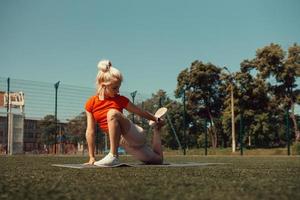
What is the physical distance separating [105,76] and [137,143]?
2.78 ft

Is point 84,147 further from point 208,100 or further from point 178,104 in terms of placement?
point 208,100

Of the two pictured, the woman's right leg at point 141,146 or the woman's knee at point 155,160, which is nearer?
the woman's right leg at point 141,146

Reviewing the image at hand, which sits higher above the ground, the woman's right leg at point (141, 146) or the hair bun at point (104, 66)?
the hair bun at point (104, 66)

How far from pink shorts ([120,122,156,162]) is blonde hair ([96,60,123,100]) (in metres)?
0.49

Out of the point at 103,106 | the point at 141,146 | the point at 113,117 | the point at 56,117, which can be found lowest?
the point at 141,146

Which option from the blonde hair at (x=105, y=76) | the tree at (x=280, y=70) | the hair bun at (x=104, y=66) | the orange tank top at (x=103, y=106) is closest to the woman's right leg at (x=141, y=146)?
the orange tank top at (x=103, y=106)

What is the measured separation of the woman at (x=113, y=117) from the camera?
4105 mm

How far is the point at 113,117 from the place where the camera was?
13.4 ft

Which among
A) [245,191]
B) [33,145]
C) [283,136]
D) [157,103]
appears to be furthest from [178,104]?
[245,191]

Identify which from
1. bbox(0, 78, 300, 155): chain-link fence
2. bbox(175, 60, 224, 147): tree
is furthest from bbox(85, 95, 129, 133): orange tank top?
bbox(175, 60, 224, 147): tree

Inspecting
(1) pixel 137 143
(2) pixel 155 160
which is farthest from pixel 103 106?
(2) pixel 155 160

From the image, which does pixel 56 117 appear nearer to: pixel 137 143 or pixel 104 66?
pixel 137 143

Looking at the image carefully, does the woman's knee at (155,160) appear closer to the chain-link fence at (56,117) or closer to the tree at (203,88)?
the chain-link fence at (56,117)

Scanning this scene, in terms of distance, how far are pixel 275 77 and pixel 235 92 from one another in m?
3.41
